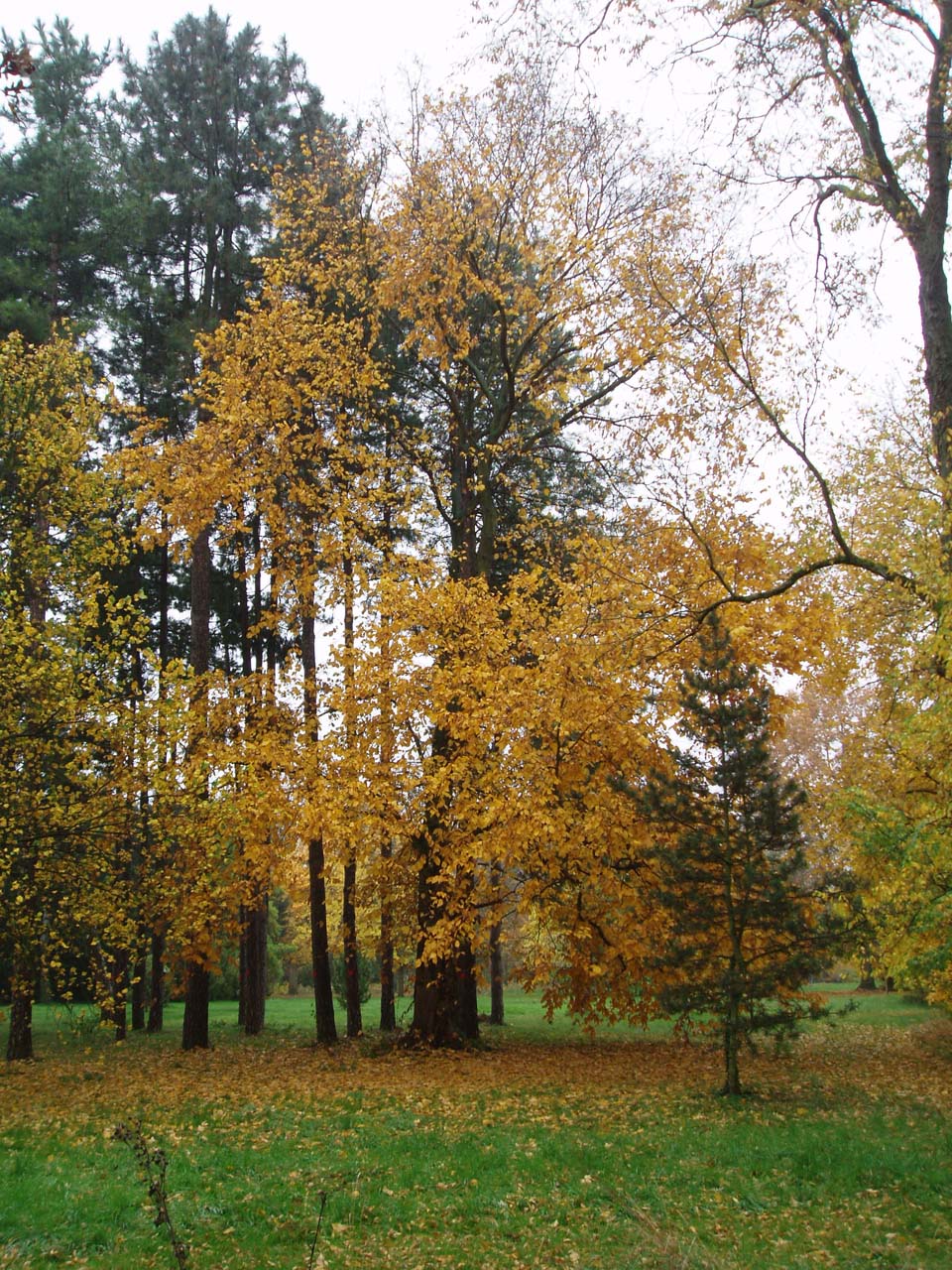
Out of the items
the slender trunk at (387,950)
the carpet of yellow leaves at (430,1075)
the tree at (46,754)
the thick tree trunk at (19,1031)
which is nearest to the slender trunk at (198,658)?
the carpet of yellow leaves at (430,1075)

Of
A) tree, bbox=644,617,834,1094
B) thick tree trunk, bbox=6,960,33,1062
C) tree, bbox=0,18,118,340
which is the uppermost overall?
tree, bbox=0,18,118,340

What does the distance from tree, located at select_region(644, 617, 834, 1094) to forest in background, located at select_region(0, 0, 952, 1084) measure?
53mm

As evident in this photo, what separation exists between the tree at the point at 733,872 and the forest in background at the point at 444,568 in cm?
5

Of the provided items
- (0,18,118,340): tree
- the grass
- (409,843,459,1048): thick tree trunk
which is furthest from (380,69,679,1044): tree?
(0,18,118,340): tree

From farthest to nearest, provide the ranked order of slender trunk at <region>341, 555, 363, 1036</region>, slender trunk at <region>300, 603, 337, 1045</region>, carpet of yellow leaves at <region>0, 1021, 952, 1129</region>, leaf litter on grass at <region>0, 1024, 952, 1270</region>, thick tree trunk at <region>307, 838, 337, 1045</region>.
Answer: thick tree trunk at <region>307, 838, 337, 1045</region>, slender trunk at <region>300, 603, 337, 1045</region>, slender trunk at <region>341, 555, 363, 1036</region>, carpet of yellow leaves at <region>0, 1021, 952, 1129</region>, leaf litter on grass at <region>0, 1024, 952, 1270</region>

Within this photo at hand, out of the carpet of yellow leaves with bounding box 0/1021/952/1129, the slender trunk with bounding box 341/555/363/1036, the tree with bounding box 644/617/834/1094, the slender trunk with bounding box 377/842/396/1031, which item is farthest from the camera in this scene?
the slender trunk with bounding box 377/842/396/1031

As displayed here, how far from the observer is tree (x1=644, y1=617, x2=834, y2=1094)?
1020cm

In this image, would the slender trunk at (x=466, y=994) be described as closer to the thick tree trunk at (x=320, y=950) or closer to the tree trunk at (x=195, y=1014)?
the thick tree trunk at (x=320, y=950)

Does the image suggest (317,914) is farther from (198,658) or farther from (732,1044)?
(732,1044)

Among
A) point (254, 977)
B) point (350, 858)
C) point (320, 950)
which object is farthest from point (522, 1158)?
point (254, 977)

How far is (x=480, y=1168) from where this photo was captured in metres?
7.00

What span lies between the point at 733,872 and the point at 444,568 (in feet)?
25.1

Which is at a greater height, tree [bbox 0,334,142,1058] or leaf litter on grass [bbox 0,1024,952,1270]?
tree [bbox 0,334,142,1058]

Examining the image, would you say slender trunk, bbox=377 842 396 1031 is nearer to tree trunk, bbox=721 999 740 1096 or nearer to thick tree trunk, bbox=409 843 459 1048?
thick tree trunk, bbox=409 843 459 1048
